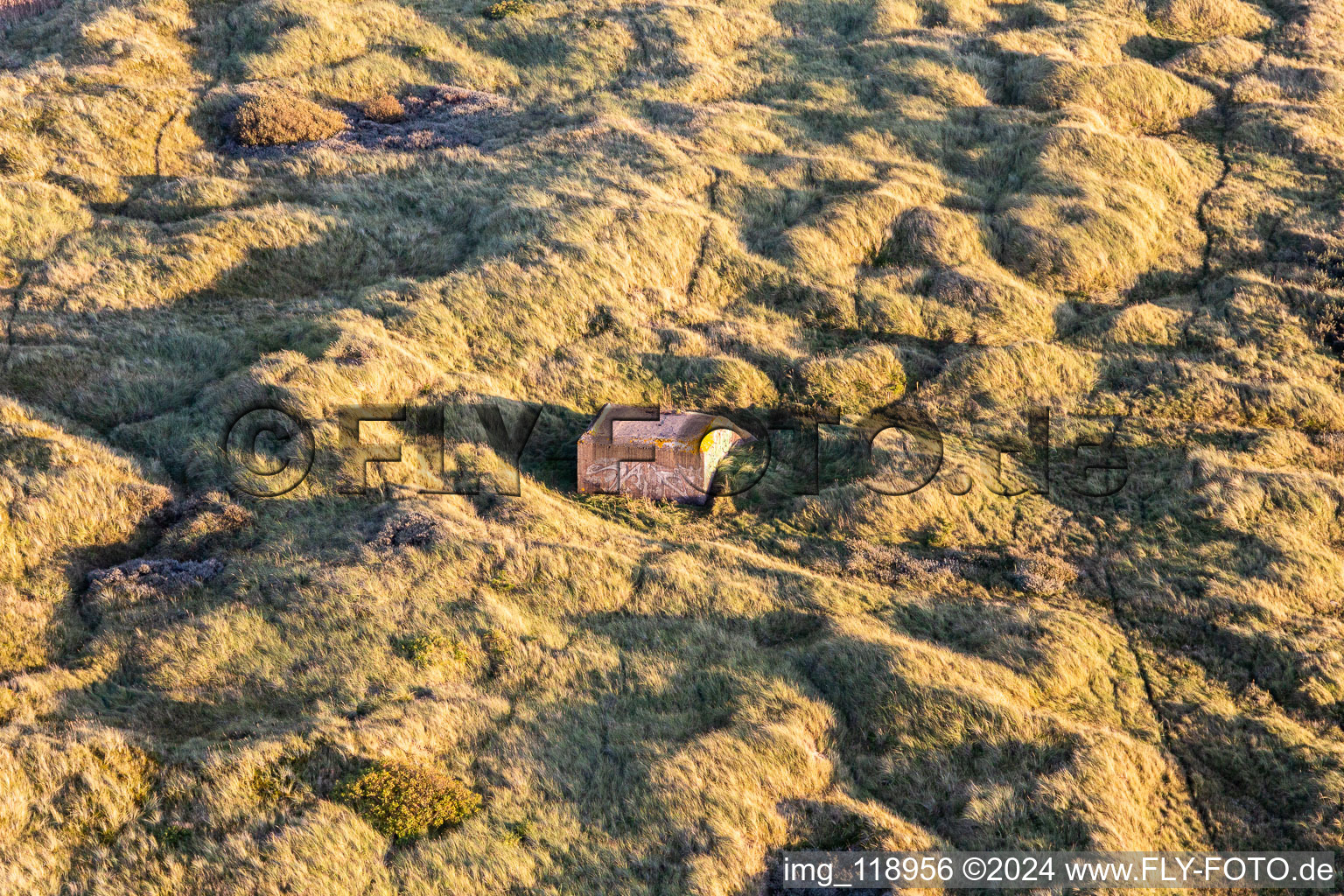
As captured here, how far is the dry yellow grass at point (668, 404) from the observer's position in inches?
486

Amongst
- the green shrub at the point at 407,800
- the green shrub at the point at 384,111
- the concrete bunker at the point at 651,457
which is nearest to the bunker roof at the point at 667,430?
the concrete bunker at the point at 651,457

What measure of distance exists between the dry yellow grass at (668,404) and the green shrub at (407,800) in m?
0.16

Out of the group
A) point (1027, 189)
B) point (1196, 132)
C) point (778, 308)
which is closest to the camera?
point (778, 308)

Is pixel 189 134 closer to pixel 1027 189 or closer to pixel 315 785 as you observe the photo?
pixel 315 785

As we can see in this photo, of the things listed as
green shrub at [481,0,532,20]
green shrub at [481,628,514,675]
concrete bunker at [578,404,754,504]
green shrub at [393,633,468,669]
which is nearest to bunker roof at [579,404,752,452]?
concrete bunker at [578,404,754,504]

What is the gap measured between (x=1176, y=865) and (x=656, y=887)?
7.13 meters

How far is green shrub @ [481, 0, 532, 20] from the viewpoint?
34188 mm

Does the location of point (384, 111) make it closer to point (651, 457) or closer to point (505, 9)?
point (505, 9)

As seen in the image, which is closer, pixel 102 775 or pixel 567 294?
pixel 102 775

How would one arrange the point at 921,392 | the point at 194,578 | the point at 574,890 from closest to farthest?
the point at 574,890 → the point at 194,578 → the point at 921,392

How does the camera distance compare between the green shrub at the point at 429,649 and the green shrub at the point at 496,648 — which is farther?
the green shrub at the point at 496,648

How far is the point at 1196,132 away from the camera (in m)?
29.8

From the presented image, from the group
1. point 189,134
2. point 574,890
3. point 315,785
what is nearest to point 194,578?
point 315,785

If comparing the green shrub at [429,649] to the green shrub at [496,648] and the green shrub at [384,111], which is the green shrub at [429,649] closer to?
the green shrub at [496,648]
